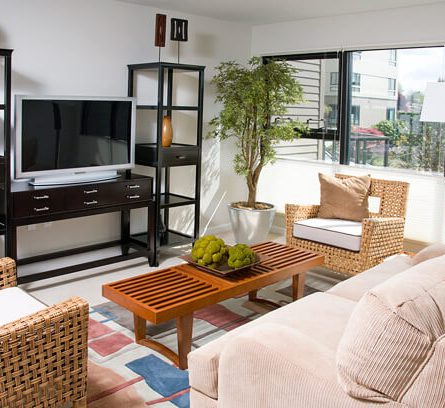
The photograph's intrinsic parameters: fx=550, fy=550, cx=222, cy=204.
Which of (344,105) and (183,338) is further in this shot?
(344,105)

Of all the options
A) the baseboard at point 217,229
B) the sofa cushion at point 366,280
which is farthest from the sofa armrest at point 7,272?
the baseboard at point 217,229

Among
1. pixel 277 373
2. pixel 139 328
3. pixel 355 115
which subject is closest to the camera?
pixel 277 373

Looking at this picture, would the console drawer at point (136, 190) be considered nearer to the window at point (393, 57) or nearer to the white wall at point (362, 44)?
the white wall at point (362, 44)

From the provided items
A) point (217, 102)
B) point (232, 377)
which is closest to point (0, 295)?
point (232, 377)

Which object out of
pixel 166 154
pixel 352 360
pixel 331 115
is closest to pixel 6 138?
pixel 166 154

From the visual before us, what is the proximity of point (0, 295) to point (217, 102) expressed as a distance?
3.72 m

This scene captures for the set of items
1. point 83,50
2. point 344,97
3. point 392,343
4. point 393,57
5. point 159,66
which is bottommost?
point 392,343

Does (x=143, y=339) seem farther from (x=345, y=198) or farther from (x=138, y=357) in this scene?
(x=345, y=198)

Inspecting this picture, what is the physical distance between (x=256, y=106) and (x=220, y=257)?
237cm

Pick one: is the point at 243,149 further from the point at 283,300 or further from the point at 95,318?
the point at 95,318

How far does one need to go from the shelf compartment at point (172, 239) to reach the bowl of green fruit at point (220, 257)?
5.40 feet

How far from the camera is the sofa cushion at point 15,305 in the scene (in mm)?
2375

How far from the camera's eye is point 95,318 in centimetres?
353

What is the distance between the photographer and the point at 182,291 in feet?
9.91
